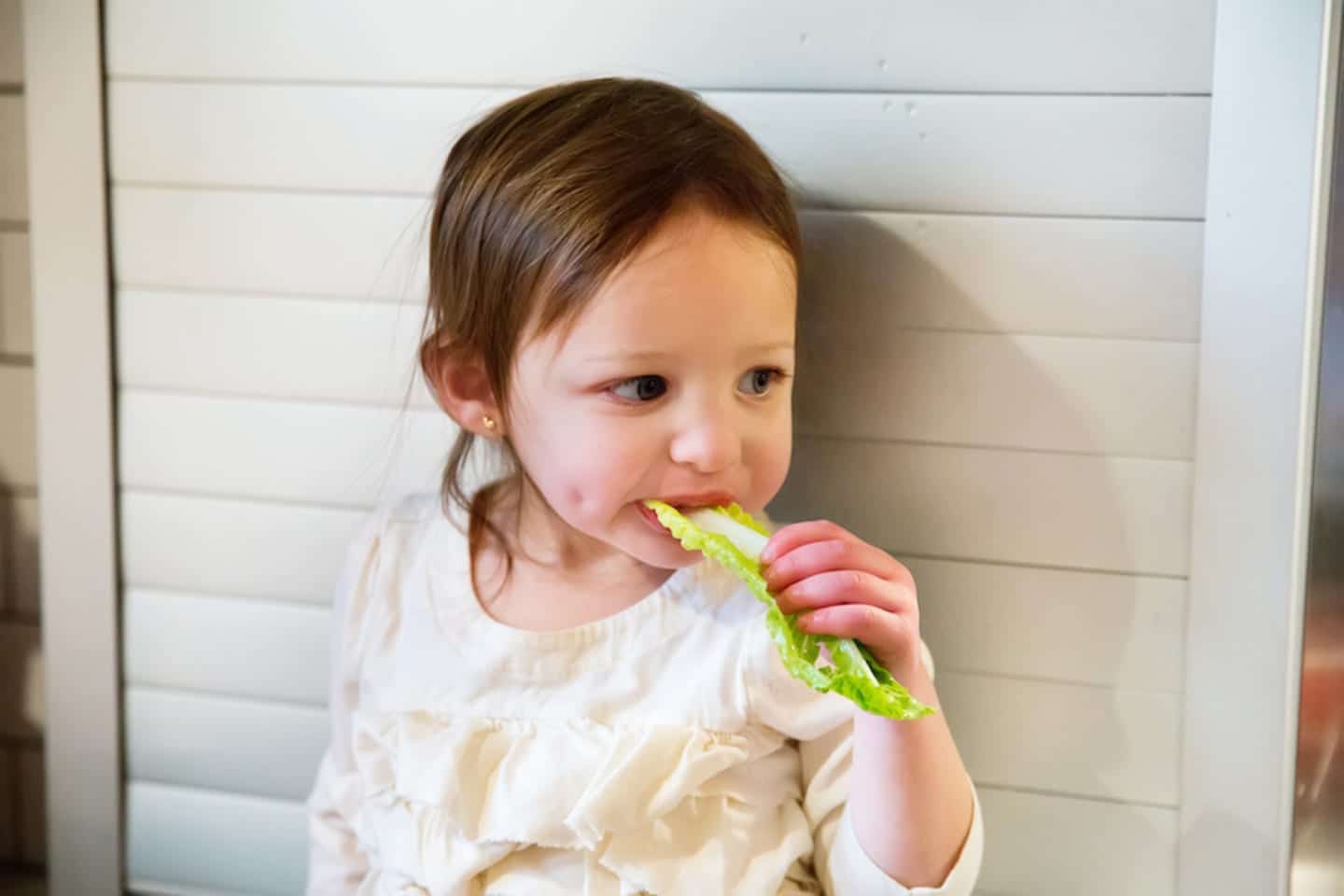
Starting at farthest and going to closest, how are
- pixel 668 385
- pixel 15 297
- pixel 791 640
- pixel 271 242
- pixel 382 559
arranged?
pixel 15 297, pixel 271 242, pixel 382 559, pixel 668 385, pixel 791 640

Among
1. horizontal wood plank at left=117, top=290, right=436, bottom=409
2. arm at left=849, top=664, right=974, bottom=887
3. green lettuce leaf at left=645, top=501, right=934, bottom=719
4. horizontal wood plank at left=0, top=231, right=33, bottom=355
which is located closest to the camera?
green lettuce leaf at left=645, top=501, right=934, bottom=719

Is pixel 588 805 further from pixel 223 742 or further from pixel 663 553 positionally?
pixel 223 742

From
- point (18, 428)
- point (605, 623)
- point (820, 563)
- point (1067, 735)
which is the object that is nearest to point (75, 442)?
point (18, 428)

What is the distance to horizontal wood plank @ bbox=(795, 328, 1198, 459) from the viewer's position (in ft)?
3.60

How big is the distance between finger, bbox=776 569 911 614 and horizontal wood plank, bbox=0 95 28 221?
0.95 m

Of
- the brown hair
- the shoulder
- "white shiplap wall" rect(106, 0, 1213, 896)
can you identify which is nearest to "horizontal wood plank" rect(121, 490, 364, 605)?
"white shiplap wall" rect(106, 0, 1213, 896)

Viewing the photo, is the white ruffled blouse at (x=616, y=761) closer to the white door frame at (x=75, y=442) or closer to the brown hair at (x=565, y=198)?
the brown hair at (x=565, y=198)

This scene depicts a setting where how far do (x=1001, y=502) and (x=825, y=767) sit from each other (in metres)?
0.27

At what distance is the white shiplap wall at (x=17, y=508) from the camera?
1.38 metres

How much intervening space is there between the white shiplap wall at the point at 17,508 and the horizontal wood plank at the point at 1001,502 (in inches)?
31.6

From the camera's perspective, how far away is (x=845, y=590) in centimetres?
87

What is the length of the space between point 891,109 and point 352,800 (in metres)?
0.74

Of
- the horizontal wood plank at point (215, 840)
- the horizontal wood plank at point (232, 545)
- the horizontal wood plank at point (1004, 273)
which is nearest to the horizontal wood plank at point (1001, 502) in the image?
the horizontal wood plank at point (1004, 273)

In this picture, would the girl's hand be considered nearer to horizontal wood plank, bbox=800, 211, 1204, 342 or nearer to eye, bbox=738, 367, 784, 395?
eye, bbox=738, 367, 784, 395
